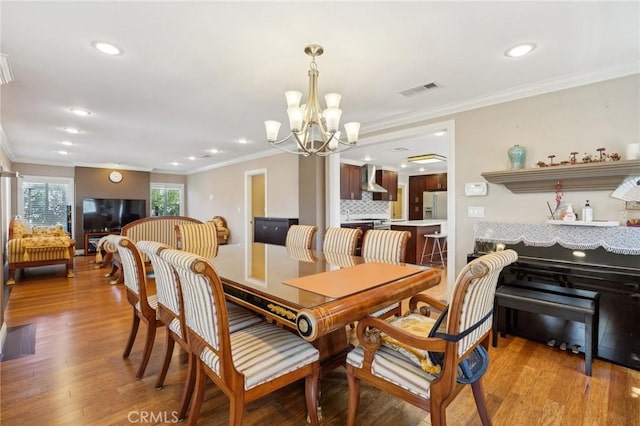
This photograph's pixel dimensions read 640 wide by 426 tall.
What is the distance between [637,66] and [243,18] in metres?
3.07

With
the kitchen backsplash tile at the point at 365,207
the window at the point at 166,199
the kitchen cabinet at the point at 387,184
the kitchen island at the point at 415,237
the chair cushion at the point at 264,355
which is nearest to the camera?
the chair cushion at the point at 264,355

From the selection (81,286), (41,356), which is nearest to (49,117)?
(81,286)

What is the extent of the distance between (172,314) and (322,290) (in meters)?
0.93

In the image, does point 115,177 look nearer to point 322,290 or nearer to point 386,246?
point 386,246

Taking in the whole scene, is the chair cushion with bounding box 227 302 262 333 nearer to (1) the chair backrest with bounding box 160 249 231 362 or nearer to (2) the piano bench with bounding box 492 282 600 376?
(1) the chair backrest with bounding box 160 249 231 362

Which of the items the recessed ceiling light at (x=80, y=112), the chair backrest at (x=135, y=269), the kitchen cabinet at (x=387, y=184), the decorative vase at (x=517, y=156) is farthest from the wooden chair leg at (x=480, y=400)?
the kitchen cabinet at (x=387, y=184)

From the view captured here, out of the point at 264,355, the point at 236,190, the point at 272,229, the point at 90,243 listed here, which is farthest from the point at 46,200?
the point at 264,355

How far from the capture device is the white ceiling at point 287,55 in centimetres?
184

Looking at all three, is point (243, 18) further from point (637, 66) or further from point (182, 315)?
point (637, 66)

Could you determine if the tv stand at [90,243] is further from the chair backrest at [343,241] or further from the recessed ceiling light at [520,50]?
the recessed ceiling light at [520,50]

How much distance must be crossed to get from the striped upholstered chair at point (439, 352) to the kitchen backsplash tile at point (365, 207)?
19.2 ft

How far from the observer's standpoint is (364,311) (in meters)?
1.42

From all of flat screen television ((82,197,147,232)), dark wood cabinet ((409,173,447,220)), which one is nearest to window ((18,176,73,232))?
flat screen television ((82,197,147,232))

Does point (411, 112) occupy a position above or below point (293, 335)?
above
